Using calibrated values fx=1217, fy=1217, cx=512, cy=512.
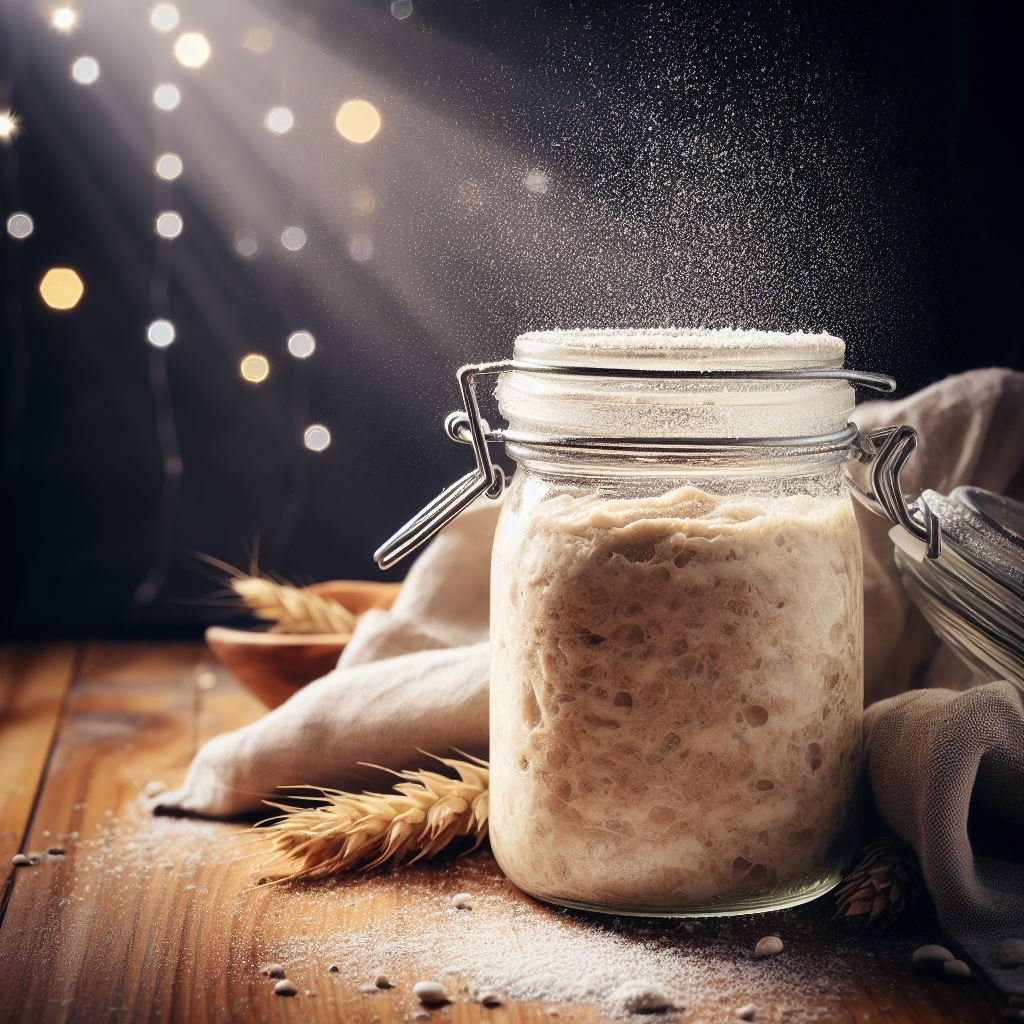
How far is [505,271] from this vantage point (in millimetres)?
1046

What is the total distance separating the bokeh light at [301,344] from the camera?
4.87 feet

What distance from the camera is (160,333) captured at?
4.97ft

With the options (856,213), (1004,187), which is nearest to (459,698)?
(856,213)

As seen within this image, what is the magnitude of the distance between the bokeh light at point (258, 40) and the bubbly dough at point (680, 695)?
0.89m

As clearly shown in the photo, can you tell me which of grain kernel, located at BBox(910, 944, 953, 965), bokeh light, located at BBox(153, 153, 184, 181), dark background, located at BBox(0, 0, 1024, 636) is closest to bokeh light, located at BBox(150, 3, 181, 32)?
dark background, located at BBox(0, 0, 1024, 636)

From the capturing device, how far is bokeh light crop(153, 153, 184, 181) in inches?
57.9

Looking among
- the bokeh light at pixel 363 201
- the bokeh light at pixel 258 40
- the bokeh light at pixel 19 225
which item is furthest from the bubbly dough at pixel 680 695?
the bokeh light at pixel 19 225

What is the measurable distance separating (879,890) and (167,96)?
3.92 ft

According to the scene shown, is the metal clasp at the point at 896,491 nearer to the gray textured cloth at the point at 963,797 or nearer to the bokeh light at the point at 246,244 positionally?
the gray textured cloth at the point at 963,797

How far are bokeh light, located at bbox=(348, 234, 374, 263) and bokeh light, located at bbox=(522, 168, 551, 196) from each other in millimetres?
305

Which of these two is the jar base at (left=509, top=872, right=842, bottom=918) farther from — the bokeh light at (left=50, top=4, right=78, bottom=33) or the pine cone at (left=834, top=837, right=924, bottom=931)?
the bokeh light at (left=50, top=4, right=78, bottom=33)

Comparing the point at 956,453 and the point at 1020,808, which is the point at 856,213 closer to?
the point at 956,453

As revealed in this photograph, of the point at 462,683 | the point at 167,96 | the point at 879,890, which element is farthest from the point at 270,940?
the point at 167,96

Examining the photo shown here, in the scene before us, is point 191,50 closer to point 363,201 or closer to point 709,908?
point 363,201
